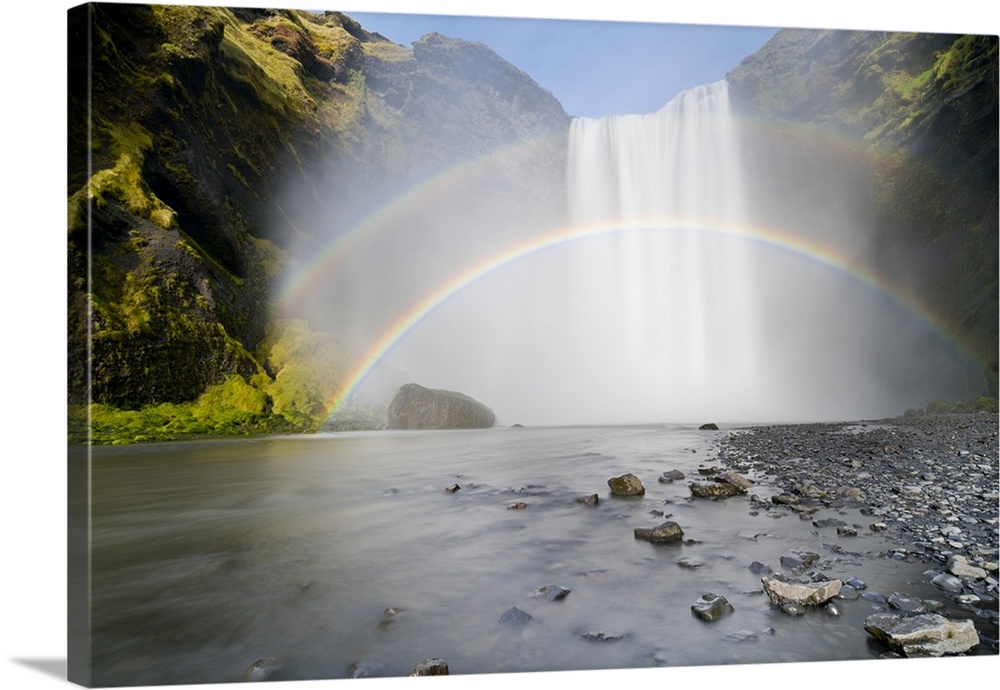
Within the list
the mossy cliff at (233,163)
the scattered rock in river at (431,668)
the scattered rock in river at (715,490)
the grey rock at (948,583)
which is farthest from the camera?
the mossy cliff at (233,163)

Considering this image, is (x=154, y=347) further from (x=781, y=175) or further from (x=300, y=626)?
(x=781, y=175)

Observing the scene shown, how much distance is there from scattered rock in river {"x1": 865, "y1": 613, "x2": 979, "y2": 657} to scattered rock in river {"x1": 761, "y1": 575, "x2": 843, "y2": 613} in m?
0.24

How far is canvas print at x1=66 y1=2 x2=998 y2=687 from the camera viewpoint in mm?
3549

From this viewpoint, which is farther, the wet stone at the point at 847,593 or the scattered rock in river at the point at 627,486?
the scattered rock in river at the point at 627,486

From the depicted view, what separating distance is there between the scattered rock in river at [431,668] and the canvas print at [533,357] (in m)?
0.02

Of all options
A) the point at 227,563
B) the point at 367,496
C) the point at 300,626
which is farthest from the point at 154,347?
the point at 300,626

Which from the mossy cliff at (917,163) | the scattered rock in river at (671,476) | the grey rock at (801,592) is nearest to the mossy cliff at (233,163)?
the grey rock at (801,592)

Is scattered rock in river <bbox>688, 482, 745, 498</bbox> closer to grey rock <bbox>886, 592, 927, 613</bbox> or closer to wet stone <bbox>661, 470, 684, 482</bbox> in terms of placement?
wet stone <bbox>661, 470, 684, 482</bbox>

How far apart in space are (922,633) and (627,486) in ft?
10.2

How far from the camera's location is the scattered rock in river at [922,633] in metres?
3.35

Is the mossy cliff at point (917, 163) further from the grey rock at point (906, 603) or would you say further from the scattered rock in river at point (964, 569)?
the grey rock at point (906, 603)

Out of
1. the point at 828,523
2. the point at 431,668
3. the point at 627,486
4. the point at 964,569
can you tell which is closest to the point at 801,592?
the point at 964,569

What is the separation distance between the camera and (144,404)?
35.7 feet

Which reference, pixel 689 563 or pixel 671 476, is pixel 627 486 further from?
pixel 689 563
